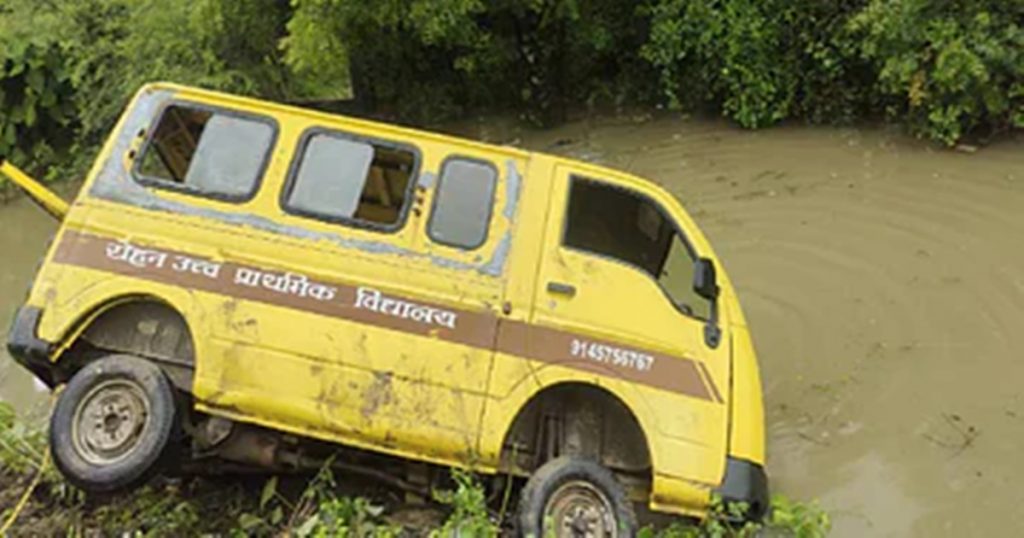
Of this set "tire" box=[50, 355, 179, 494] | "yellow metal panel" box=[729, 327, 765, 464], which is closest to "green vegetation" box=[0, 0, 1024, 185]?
"yellow metal panel" box=[729, 327, 765, 464]

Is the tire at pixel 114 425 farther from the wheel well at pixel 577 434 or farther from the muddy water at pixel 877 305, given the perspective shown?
the muddy water at pixel 877 305

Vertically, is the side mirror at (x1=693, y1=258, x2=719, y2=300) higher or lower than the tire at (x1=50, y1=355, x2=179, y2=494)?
higher

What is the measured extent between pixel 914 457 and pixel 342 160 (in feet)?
16.2

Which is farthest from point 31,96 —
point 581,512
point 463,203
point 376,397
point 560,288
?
point 581,512

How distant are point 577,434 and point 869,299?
435 centimetres

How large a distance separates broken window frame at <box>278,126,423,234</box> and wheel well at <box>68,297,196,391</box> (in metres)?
1.02

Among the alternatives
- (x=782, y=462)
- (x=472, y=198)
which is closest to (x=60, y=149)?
(x=472, y=198)

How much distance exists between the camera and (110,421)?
19.4 feet

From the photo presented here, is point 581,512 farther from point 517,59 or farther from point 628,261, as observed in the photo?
point 517,59

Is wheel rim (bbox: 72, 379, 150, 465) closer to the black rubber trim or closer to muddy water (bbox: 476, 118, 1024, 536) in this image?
the black rubber trim

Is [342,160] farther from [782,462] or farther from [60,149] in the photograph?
[60,149]

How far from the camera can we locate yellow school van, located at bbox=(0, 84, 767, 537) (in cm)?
598

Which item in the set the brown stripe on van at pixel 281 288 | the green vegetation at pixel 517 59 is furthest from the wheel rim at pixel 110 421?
the green vegetation at pixel 517 59

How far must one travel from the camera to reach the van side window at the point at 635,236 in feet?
21.2
